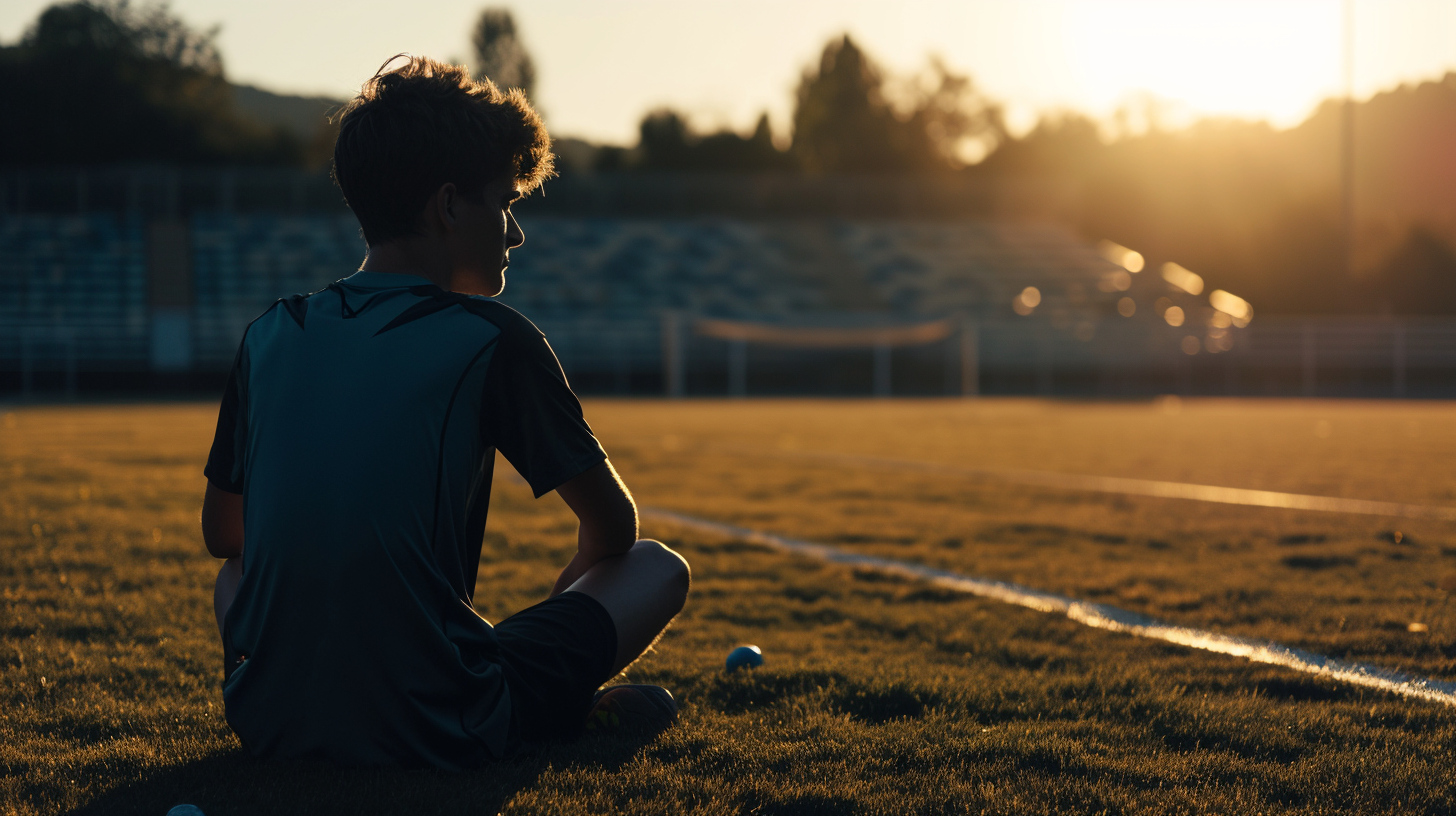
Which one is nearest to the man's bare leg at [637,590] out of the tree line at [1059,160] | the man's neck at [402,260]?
the man's neck at [402,260]

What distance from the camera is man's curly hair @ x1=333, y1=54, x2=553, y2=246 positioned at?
78.8 inches

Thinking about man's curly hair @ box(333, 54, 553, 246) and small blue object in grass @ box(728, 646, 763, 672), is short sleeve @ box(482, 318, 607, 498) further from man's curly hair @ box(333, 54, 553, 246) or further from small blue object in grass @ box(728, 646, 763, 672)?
small blue object in grass @ box(728, 646, 763, 672)

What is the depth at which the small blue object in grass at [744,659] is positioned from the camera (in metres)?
3.19

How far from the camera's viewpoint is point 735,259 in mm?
34344

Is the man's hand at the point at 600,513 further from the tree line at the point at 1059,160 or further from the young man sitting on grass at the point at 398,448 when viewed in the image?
the tree line at the point at 1059,160

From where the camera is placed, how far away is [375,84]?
2059mm

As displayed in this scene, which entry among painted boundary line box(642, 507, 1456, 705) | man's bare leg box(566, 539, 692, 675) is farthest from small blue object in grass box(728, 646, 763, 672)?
painted boundary line box(642, 507, 1456, 705)

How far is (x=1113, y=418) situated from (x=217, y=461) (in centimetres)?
1591

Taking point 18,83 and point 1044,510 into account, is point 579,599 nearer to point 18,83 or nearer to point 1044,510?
point 1044,510

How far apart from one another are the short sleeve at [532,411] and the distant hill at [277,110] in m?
44.0

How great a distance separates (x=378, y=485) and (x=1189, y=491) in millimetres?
6582

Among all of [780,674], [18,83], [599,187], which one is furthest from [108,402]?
[780,674]

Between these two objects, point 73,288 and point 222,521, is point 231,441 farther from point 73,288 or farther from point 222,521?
point 73,288

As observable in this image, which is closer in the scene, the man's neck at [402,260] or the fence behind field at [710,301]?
the man's neck at [402,260]
